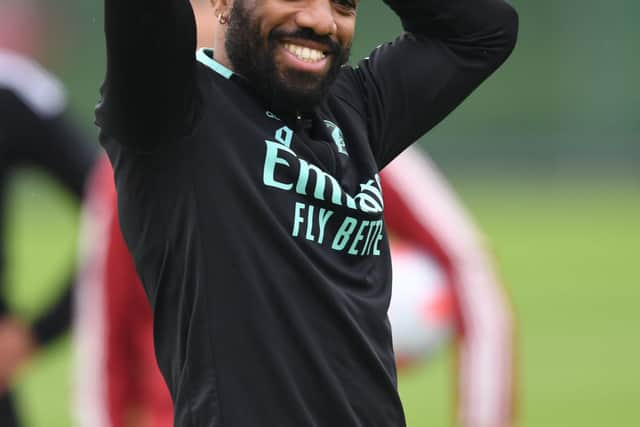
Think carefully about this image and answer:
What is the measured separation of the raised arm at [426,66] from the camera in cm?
274

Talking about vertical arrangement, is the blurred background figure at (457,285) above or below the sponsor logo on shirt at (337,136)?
Result: below

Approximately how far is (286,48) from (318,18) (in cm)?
7

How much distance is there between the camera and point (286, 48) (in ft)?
7.84

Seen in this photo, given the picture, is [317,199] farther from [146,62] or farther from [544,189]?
[544,189]

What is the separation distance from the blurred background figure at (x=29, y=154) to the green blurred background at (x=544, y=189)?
3878mm

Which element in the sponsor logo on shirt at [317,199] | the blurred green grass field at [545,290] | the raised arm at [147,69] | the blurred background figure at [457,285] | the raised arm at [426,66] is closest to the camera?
the raised arm at [147,69]

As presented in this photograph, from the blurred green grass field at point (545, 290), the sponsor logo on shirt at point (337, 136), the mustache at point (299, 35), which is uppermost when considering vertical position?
the mustache at point (299, 35)

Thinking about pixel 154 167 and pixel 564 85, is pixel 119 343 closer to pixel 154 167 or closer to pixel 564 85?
pixel 154 167

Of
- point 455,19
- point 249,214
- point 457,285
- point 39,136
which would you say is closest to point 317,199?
point 249,214

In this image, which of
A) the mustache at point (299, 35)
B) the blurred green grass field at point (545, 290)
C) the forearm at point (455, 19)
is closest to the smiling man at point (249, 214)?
the mustache at point (299, 35)

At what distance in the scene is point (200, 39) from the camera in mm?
3611

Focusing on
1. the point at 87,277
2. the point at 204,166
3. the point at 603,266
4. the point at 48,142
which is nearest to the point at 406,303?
the point at 87,277

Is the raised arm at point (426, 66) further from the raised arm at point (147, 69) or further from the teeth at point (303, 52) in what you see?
the raised arm at point (147, 69)

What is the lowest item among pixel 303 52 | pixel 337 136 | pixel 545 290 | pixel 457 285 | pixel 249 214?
pixel 545 290
